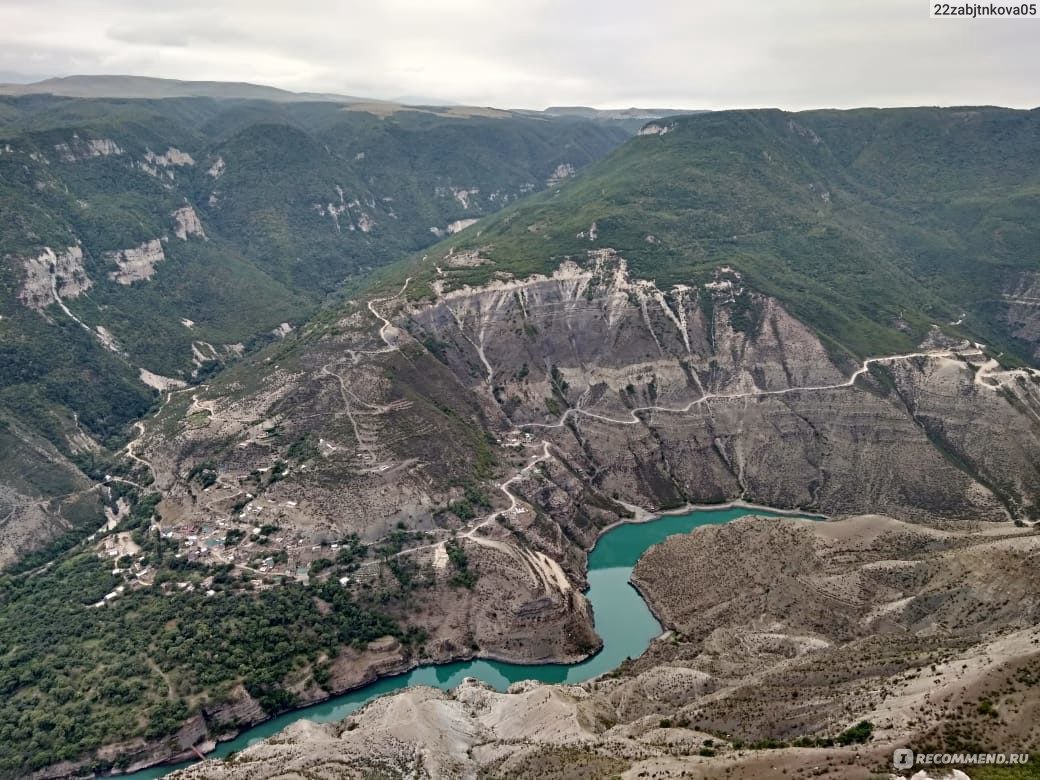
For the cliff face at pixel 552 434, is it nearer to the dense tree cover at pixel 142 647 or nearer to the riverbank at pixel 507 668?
the riverbank at pixel 507 668

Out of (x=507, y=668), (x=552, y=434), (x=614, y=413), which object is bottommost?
(x=507, y=668)

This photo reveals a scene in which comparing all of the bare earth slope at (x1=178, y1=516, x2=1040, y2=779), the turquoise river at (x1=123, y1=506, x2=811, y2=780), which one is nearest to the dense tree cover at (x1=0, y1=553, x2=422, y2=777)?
the turquoise river at (x1=123, y1=506, x2=811, y2=780)

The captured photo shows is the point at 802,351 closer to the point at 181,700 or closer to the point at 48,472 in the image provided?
the point at 181,700

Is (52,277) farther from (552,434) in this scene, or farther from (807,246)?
(807,246)

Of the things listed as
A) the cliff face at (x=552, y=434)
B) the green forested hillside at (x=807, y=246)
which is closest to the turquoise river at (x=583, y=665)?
the cliff face at (x=552, y=434)

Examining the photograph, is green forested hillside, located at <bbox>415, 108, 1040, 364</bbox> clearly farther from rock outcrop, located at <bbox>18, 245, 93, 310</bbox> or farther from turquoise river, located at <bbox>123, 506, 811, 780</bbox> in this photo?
rock outcrop, located at <bbox>18, 245, 93, 310</bbox>

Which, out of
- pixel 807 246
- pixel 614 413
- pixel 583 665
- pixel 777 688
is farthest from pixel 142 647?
pixel 807 246
